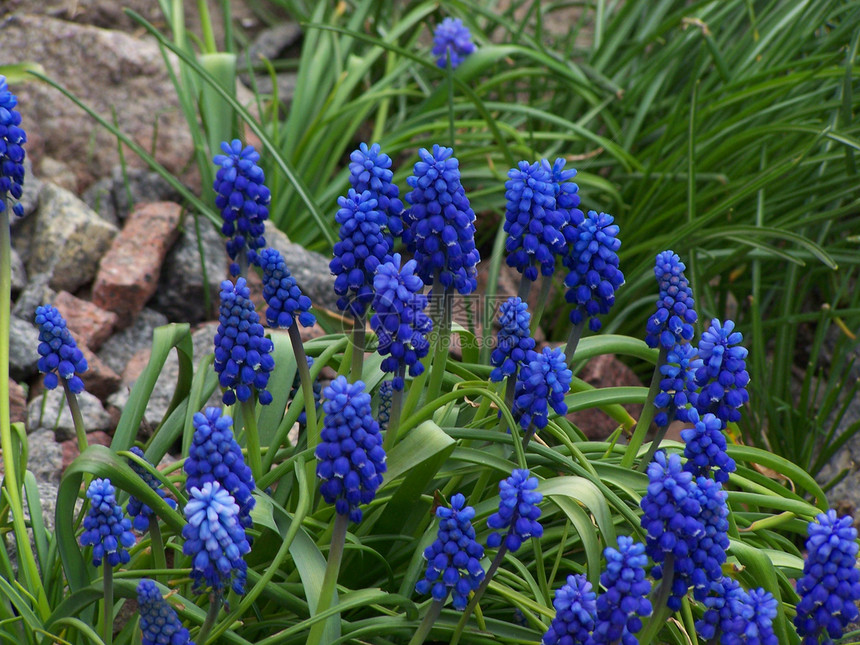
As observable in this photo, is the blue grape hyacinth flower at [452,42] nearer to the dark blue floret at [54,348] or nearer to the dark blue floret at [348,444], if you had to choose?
the dark blue floret at [54,348]

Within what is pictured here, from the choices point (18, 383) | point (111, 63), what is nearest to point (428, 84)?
point (111, 63)

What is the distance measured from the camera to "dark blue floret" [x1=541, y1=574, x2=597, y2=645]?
2277mm

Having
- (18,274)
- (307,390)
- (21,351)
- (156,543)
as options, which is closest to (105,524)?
(156,543)

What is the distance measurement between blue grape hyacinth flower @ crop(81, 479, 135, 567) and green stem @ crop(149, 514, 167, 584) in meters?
0.21

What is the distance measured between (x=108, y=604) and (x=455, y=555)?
1.06 metres

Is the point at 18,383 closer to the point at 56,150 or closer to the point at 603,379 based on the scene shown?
the point at 56,150

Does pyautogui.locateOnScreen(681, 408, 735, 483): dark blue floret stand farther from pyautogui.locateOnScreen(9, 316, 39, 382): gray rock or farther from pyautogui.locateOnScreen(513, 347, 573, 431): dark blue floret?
pyautogui.locateOnScreen(9, 316, 39, 382): gray rock

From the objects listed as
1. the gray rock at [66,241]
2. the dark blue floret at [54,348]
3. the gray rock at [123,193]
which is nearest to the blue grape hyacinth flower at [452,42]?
the gray rock at [123,193]

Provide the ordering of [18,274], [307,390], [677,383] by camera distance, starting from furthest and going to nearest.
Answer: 1. [18,274]
2. [307,390]
3. [677,383]

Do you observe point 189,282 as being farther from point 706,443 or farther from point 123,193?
point 706,443

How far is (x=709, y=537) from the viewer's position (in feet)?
7.86

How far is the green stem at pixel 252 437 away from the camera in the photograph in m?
2.88

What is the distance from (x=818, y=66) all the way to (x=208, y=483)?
4.65m

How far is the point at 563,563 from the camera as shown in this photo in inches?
121
